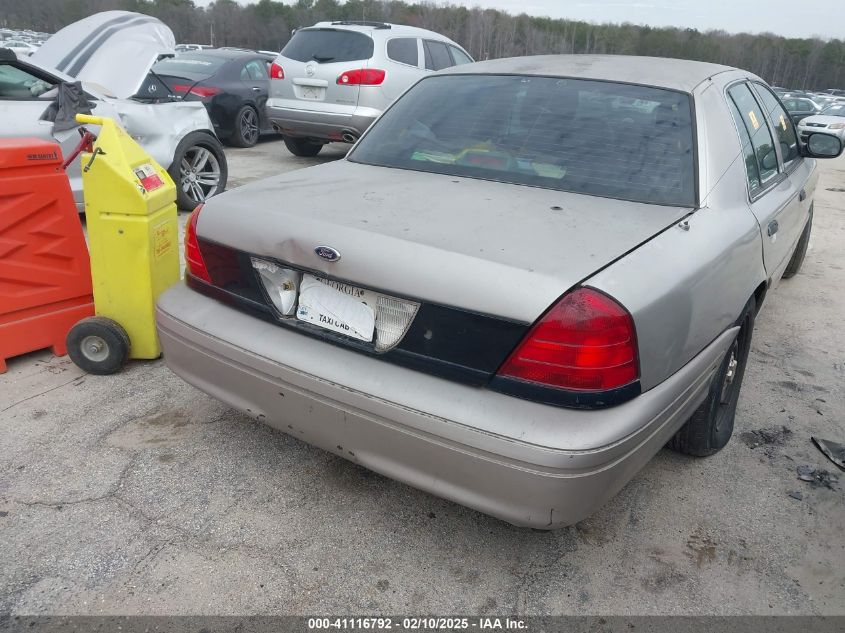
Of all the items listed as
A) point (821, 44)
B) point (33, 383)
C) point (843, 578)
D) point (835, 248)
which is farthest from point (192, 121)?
point (821, 44)

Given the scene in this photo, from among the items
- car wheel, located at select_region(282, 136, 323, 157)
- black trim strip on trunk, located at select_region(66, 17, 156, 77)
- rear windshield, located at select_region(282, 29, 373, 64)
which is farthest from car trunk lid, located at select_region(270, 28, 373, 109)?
black trim strip on trunk, located at select_region(66, 17, 156, 77)

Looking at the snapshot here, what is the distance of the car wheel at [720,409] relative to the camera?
2791 mm

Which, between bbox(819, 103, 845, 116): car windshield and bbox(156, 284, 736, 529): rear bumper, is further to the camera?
bbox(819, 103, 845, 116): car windshield

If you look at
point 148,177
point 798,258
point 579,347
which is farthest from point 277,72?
point 579,347

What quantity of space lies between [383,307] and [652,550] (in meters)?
1.35

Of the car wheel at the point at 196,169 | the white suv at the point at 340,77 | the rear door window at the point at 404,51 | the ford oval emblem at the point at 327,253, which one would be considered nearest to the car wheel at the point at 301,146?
the white suv at the point at 340,77

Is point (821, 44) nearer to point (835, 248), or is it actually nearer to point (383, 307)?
point (835, 248)

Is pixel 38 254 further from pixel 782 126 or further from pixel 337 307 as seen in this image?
pixel 782 126

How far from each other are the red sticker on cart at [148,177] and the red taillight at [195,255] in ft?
2.98

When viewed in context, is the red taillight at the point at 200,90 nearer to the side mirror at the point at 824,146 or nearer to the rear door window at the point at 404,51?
the rear door window at the point at 404,51

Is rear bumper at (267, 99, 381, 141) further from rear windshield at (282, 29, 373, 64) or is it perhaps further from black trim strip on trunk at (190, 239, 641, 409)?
black trim strip on trunk at (190, 239, 641, 409)

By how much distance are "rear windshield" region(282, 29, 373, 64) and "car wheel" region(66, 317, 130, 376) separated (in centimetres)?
639

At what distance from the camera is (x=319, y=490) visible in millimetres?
2650

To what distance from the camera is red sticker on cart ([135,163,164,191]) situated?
3.31 meters
